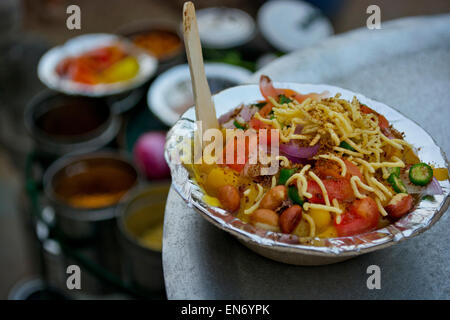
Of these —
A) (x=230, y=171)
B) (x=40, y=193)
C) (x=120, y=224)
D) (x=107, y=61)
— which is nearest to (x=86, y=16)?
(x=107, y=61)

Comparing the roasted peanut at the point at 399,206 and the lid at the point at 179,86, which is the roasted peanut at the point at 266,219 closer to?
the roasted peanut at the point at 399,206

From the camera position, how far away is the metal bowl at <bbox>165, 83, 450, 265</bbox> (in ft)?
2.97

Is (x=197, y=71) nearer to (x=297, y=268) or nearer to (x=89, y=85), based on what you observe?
(x=297, y=268)

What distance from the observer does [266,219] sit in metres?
0.95

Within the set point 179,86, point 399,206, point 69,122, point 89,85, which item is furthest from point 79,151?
point 399,206

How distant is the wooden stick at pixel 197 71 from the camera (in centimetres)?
100

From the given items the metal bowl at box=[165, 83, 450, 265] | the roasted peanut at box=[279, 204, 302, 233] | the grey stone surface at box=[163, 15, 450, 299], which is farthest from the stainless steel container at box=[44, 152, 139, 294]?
the roasted peanut at box=[279, 204, 302, 233]

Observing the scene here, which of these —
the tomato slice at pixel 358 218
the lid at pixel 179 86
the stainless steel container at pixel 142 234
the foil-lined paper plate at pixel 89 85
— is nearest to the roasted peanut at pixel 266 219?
the tomato slice at pixel 358 218

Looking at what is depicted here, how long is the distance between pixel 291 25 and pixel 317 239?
2.36 m

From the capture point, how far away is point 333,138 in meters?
1.02

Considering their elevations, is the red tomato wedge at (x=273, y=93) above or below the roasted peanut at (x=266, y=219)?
above

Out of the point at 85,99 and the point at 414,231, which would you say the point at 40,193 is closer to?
the point at 85,99

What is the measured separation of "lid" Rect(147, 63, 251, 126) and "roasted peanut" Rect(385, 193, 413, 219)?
138cm

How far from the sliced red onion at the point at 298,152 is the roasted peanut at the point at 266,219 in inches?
5.7
